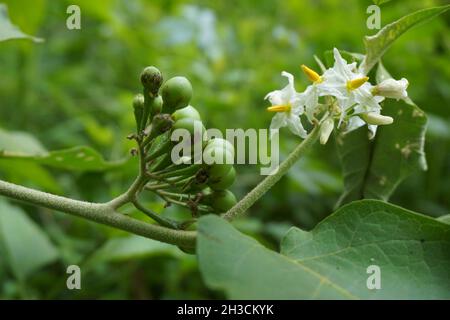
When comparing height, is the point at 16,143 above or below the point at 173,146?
above

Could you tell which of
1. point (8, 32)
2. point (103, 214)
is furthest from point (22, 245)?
point (103, 214)

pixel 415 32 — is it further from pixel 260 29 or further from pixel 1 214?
pixel 1 214

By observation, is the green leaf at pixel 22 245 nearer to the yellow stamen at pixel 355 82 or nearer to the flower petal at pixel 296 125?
the flower petal at pixel 296 125

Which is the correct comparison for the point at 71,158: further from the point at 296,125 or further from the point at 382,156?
the point at 382,156

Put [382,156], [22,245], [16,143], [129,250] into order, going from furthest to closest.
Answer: [22,245] < [129,250] < [16,143] < [382,156]

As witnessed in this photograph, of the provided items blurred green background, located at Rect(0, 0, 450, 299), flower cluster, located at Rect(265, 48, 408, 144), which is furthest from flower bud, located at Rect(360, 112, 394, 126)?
blurred green background, located at Rect(0, 0, 450, 299)

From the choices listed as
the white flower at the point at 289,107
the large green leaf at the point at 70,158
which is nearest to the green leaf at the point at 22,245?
the large green leaf at the point at 70,158
